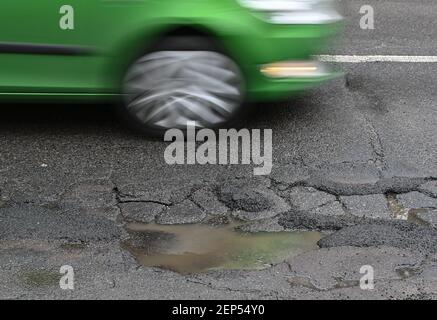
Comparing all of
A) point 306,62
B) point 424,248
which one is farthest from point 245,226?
point 306,62

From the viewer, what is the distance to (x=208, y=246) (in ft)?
13.7

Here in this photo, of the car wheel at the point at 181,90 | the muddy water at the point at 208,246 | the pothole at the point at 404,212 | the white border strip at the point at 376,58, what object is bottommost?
the muddy water at the point at 208,246

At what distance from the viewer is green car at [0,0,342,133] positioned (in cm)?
488

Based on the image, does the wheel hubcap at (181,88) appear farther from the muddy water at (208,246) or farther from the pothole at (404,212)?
the pothole at (404,212)

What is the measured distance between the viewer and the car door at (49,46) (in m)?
4.82

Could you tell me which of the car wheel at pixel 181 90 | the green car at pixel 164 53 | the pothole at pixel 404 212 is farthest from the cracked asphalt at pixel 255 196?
the green car at pixel 164 53

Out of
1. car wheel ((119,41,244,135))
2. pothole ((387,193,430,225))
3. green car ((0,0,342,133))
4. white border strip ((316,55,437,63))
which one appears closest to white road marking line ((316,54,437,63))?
white border strip ((316,55,437,63))

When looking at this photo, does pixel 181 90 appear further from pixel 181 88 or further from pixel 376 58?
pixel 376 58

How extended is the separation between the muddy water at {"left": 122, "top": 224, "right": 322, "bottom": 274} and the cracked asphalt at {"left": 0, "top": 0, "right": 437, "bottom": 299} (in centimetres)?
7

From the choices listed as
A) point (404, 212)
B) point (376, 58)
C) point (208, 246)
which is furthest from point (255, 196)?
point (376, 58)

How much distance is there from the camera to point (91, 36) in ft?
16.1

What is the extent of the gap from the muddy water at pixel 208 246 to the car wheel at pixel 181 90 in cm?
111

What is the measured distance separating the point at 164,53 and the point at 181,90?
28 cm

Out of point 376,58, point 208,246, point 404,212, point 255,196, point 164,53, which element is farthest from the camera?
point 376,58
